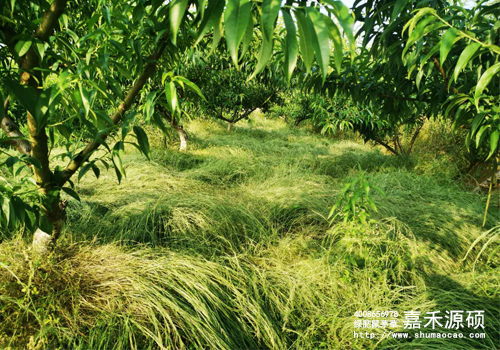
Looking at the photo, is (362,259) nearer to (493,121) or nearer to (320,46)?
(493,121)

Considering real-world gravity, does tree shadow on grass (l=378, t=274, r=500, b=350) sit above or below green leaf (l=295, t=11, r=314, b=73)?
below

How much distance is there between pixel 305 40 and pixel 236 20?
0.09m

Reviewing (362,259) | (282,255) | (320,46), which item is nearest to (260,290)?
(282,255)

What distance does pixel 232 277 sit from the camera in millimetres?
1697

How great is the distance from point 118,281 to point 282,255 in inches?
42.1

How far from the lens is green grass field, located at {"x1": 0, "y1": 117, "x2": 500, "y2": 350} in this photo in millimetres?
1267

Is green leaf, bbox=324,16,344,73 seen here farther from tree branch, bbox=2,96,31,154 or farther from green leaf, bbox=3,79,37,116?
tree branch, bbox=2,96,31,154

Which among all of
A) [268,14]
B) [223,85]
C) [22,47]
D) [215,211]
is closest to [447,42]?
[268,14]

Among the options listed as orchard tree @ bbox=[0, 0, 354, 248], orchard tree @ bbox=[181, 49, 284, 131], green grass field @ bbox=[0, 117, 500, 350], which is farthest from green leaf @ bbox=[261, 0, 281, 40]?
orchard tree @ bbox=[181, 49, 284, 131]

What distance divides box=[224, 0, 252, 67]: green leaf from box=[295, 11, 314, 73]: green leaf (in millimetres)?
62

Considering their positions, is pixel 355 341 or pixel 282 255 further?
pixel 282 255

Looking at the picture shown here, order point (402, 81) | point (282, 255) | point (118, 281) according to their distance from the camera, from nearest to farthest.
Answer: point (118, 281)
point (402, 81)
point (282, 255)

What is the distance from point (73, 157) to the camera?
109 centimetres

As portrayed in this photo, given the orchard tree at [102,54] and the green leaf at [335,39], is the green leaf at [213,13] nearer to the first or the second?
the orchard tree at [102,54]
